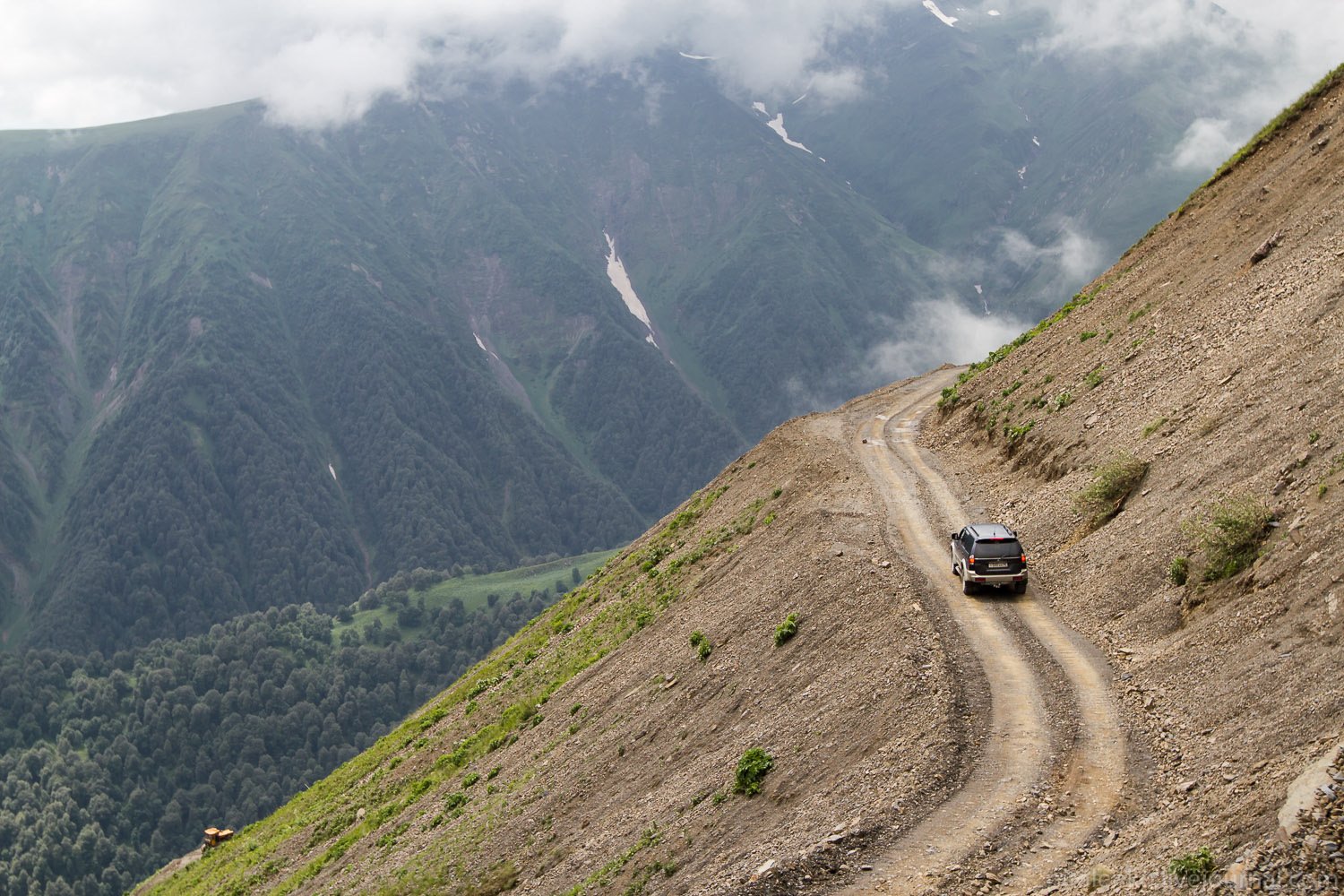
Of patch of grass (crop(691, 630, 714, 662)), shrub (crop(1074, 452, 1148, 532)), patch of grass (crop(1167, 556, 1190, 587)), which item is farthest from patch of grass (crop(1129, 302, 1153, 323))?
patch of grass (crop(691, 630, 714, 662))

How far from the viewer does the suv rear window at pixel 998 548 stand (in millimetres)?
29344

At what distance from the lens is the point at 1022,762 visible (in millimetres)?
20172

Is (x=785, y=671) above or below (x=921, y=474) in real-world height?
below

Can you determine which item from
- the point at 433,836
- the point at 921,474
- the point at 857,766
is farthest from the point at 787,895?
the point at 921,474

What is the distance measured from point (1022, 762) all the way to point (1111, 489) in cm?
1366

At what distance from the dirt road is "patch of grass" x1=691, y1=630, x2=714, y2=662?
21.7 ft

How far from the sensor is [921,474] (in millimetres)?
44062

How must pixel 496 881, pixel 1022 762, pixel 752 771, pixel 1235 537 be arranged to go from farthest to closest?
pixel 496 881
pixel 1235 537
pixel 752 771
pixel 1022 762

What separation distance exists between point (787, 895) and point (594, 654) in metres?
22.2

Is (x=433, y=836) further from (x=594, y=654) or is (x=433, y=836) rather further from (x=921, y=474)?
(x=921, y=474)

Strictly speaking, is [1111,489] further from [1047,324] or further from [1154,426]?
[1047,324]

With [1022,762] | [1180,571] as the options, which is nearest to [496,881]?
[1022,762]

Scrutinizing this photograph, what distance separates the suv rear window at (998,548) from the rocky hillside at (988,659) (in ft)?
4.23

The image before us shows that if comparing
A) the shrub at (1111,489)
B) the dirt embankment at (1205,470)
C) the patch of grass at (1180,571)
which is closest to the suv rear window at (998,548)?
the dirt embankment at (1205,470)
